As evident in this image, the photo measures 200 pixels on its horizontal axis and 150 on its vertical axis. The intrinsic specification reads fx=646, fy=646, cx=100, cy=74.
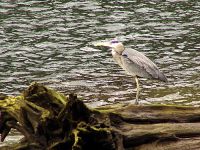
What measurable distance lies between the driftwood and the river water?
386 cm

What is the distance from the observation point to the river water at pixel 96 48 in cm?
1234

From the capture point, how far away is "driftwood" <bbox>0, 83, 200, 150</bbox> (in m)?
6.70

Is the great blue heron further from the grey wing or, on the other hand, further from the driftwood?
the driftwood

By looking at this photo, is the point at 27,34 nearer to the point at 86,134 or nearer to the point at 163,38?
the point at 163,38

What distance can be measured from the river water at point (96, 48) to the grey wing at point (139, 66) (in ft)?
4.96

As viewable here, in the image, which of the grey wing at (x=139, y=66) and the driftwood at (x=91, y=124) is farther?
the grey wing at (x=139, y=66)

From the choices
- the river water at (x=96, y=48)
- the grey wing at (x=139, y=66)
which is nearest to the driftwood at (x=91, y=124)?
the grey wing at (x=139, y=66)

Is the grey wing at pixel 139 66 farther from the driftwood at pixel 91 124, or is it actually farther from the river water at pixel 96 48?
the driftwood at pixel 91 124

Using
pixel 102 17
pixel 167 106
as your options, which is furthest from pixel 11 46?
pixel 167 106

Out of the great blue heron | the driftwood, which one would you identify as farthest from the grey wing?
the driftwood

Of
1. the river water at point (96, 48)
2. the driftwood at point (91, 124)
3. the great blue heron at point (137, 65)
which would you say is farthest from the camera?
the river water at point (96, 48)

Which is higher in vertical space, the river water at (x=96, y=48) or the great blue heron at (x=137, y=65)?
the great blue heron at (x=137, y=65)

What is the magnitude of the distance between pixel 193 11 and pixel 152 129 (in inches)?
498

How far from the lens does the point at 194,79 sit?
1294cm
